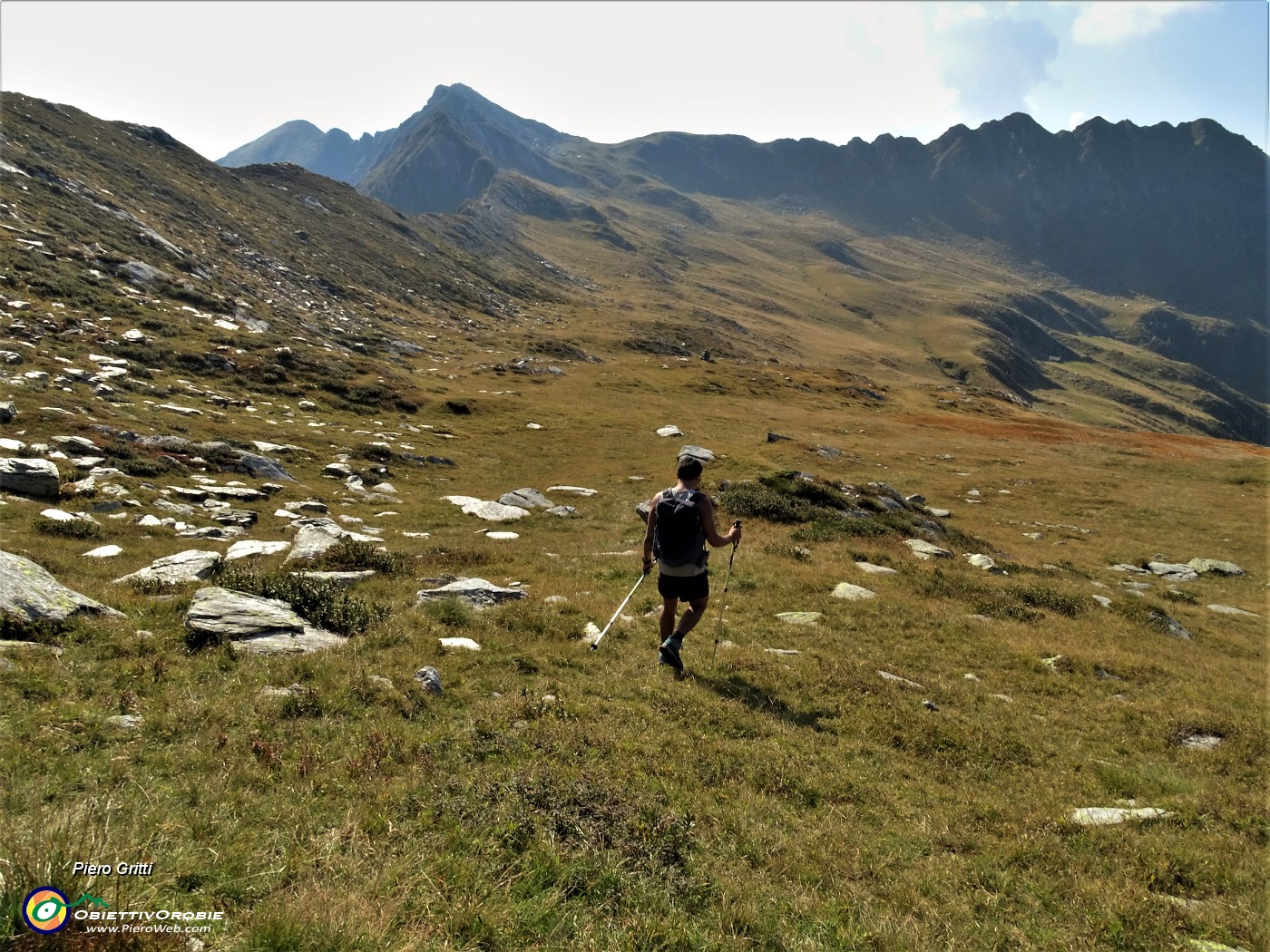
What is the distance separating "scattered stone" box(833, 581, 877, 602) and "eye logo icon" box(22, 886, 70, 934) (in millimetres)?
16094

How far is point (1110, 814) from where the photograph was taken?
8.02 metres

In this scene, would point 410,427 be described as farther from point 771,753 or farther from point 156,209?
point 156,209

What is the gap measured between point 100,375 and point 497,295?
110172mm

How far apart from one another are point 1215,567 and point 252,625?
37.2 meters

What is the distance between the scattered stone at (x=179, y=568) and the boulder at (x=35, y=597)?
171cm

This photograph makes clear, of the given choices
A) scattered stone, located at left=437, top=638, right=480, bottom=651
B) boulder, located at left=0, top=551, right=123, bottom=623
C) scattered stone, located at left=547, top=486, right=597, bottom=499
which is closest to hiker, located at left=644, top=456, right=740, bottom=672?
scattered stone, located at left=437, top=638, right=480, bottom=651

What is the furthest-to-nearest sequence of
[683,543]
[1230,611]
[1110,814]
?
[1230,611] → [683,543] → [1110,814]

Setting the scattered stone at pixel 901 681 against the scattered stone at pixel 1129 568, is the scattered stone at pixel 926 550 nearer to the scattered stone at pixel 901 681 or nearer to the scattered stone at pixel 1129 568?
the scattered stone at pixel 1129 568

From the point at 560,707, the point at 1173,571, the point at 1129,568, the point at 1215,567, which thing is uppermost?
the point at 560,707

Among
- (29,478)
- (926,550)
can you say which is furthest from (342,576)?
(926,550)

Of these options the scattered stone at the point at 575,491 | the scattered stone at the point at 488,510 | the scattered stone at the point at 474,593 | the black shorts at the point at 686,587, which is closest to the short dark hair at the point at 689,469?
the black shorts at the point at 686,587

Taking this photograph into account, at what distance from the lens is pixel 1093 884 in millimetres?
6445

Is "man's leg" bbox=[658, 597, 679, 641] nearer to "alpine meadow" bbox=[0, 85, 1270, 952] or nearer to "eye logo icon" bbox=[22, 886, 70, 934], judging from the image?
"alpine meadow" bbox=[0, 85, 1270, 952]

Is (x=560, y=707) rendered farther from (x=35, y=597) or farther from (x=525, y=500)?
(x=525, y=500)
